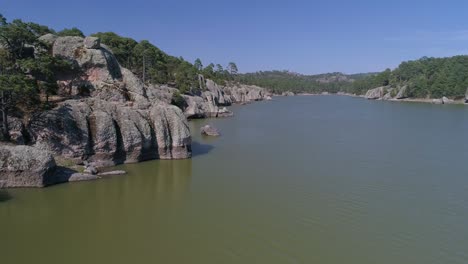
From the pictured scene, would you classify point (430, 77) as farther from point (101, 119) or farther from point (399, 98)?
point (101, 119)

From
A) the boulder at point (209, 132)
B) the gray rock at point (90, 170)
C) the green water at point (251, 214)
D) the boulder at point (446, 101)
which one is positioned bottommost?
the green water at point (251, 214)

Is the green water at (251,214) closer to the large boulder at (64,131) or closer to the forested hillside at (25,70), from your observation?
the large boulder at (64,131)

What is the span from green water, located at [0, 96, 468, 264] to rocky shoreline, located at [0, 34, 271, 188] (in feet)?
3.67

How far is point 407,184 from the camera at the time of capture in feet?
73.8

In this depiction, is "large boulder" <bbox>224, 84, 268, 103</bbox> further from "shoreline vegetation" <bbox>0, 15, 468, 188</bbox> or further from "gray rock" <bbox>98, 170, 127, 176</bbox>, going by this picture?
"gray rock" <bbox>98, 170, 127, 176</bbox>

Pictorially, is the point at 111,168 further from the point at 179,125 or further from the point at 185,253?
the point at 185,253

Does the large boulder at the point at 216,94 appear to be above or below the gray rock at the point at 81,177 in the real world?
above

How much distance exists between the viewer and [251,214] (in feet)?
56.6

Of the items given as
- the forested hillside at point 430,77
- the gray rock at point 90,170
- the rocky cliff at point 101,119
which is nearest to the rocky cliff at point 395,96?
the forested hillside at point 430,77

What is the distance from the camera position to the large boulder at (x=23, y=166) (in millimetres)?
18953

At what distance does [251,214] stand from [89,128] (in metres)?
Result: 13.3

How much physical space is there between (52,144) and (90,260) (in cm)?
1266

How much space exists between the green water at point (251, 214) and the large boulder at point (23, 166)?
0.69 meters

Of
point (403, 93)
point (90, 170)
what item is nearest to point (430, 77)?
point (403, 93)
